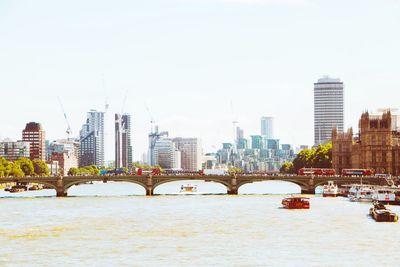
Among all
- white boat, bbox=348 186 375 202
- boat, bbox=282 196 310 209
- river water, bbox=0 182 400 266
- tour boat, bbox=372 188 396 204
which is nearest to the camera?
river water, bbox=0 182 400 266

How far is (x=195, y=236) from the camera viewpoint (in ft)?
347

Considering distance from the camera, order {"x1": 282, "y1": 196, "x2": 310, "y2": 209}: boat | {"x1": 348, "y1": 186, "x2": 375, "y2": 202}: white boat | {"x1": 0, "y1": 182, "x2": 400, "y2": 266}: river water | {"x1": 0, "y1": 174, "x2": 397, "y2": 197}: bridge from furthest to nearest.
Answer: {"x1": 0, "y1": 174, "x2": 397, "y2": 197}: bridge
{"x1": 348, "y1": 186, "x2": 375, "y2": 202}: white boat
{"x1": 282, "y1": 196, "x2": 310, "y2": 209}: boat
{"x1": 0, "y1": 182, "x2": 400, "y2": 266}: river water

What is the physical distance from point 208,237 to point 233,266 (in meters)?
22.1

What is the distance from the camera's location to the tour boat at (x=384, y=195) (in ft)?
508

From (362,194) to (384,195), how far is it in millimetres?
11264

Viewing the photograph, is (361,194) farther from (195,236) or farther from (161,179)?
(195,236)

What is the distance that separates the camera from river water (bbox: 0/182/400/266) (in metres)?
87.2

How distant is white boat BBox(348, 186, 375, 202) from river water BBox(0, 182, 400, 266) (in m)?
6.79

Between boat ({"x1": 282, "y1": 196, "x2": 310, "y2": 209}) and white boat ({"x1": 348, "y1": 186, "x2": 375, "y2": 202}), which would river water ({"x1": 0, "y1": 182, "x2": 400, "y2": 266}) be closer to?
boat ({"x1": 282, "y1": 196, "x2": 310, "y2": 209})

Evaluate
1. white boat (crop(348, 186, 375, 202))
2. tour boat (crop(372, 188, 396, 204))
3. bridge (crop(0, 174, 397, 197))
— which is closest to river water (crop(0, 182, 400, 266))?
tour boat (crop(372, 188, 396, 204))

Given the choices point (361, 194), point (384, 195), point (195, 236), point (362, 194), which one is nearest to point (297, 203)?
point (384, 195)

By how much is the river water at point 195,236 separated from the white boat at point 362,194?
22.3ft

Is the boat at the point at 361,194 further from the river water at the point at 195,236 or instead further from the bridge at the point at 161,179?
the bridge at the point at 161,179

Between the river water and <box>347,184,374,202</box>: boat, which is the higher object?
<box>347,184,374,202</box>: boat
